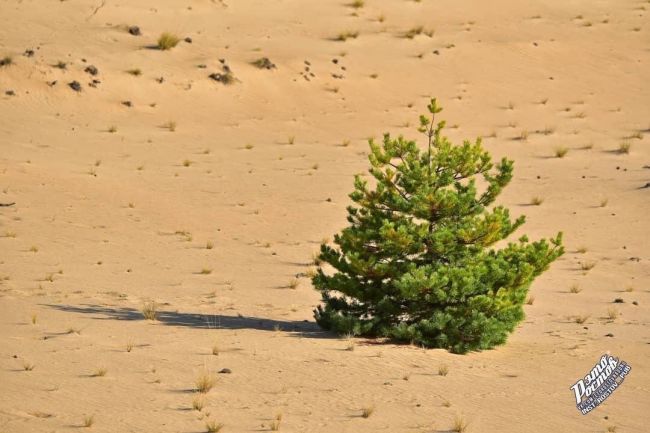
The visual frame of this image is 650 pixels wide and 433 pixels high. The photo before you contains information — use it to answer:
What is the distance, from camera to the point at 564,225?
22.6 meters

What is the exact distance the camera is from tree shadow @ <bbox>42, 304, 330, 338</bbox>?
14219mm

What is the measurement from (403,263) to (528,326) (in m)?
3.21

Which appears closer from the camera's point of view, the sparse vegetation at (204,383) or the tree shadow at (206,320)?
the sparse vegetation at (204,383)

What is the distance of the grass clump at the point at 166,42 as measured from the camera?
102 feet

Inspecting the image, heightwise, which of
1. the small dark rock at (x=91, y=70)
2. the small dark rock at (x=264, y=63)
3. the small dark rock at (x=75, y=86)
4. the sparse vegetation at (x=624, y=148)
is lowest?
the sparse vegetation at (x=624, y=148)

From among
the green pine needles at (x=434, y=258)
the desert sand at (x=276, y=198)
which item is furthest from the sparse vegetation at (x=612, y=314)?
the green pine needles at (x=434, y=258)

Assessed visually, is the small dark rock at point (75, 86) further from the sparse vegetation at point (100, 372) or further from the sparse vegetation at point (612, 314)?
the sparse vegetation at point (100, 372)

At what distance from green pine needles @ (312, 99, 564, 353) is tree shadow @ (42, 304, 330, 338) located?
76 cm

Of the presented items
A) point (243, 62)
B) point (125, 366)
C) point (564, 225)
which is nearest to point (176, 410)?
point (125, 366)

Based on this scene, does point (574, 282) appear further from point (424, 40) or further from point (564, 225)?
point (424, 40)

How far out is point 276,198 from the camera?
23.6 metres

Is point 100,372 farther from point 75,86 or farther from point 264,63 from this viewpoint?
point 264,63

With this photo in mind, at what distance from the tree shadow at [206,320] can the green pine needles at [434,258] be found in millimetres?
761

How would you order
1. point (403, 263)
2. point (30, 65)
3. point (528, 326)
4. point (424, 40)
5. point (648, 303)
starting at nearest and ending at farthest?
point (403, 263) → point (528, 326) → point (648, 303) → point (30, 65) → point (424, 40)
